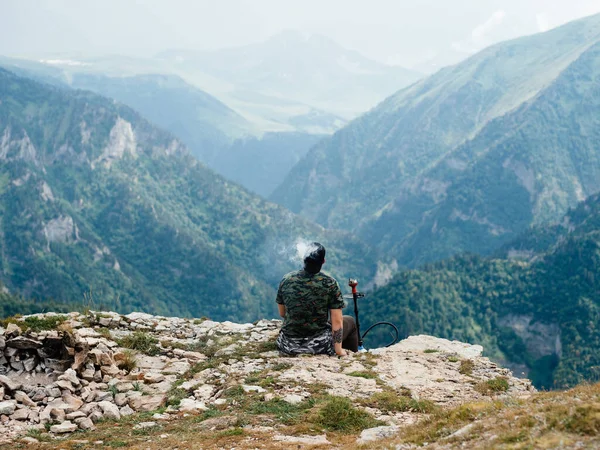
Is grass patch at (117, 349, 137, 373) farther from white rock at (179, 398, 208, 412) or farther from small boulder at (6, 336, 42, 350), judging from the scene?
white rock at (179, 398, 208, 412)

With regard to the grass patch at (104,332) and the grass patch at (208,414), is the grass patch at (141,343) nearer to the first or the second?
the grass patch at (104,332)

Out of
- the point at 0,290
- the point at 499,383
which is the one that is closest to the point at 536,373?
the point at 0,290

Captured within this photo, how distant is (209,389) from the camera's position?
47.4ft

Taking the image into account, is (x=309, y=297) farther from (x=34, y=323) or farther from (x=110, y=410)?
(x=34, y=323)

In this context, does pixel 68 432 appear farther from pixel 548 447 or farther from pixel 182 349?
pixel 548 447

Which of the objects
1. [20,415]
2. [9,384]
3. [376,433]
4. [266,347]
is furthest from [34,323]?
[376,433]

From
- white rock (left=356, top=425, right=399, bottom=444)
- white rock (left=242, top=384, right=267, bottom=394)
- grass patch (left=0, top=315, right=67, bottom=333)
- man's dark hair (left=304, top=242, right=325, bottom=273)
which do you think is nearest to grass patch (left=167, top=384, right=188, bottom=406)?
white rock (left=242, top=384, right=267, bottom=394)

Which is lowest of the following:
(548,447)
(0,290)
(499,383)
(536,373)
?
(536,373)

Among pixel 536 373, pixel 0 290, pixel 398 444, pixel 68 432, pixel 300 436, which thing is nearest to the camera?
pixel 398 444

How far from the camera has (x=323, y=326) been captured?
53.2 feet

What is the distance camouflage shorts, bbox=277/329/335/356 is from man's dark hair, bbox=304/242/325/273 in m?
2.15

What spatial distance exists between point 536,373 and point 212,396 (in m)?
202

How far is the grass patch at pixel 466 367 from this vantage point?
54.3 ft

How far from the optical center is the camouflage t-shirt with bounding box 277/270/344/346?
Result: 15.4 meters
